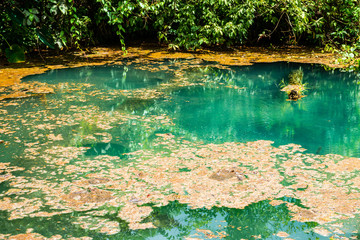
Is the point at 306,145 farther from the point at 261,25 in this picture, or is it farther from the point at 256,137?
the point at 261,25

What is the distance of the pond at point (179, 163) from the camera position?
1.85m

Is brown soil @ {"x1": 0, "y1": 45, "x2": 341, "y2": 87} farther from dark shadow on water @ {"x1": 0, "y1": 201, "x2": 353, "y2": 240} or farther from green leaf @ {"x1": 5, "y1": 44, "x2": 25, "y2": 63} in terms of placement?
green leaf @ {"x1": 5, "y1": 44, "x2": 25, "y2": 63}

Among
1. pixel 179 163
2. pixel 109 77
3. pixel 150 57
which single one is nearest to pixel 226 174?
pixel 179 163

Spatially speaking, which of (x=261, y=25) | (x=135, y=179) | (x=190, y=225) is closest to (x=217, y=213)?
(x=190, y=225)

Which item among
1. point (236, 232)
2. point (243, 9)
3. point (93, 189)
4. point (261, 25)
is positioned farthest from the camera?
point (261, 25)

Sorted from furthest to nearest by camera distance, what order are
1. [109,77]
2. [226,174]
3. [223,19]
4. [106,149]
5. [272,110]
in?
[223,19] < [109,77] < [272,110] < [106,149] < [226,174]

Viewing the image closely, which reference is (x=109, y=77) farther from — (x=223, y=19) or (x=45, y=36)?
(x=45, y=36)

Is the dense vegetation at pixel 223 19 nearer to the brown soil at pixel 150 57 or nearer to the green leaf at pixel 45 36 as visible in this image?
the brown soil at pixel 150 57

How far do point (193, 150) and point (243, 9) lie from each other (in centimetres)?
426

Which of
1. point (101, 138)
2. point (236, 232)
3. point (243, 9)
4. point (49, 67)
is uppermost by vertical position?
point (243, 9)

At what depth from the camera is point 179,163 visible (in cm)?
245

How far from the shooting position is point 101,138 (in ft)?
9.52

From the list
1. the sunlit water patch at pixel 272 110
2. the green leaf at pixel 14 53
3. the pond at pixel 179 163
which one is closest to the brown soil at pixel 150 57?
the sunlit water patch at pixel 272 110

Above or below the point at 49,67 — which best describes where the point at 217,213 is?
below
